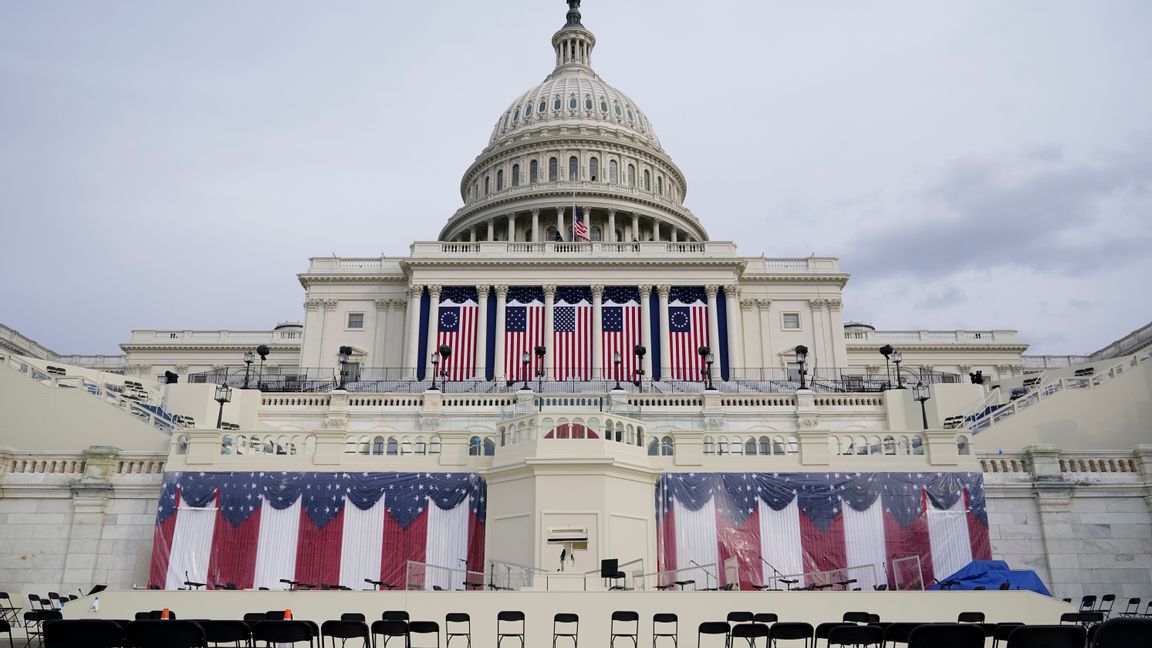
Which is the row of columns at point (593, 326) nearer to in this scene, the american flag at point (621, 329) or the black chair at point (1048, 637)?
the american flag at point (621, 329)

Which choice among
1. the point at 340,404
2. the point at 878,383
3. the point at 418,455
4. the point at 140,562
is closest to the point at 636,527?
the point at 418,455

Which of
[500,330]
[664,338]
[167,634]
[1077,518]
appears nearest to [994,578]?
[1077,518]

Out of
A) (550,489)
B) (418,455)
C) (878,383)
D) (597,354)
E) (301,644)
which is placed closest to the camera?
(301,644)

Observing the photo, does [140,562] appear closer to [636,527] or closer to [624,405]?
[636,527]

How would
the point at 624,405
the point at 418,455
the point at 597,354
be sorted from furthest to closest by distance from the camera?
the point at 597,354
the point at 624,405
the point at 418,455

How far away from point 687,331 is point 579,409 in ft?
116

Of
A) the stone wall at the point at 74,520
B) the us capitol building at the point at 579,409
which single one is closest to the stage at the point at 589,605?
the us capitol building at the point at 579,409

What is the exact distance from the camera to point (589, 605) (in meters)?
17.7

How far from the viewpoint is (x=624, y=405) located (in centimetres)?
3881

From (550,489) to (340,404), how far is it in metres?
19.3

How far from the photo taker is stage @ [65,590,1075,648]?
1761 cm

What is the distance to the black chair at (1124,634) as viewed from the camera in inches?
383

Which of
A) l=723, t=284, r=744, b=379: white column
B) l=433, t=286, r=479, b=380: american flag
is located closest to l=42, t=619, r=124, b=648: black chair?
l=433, t=286, r=479, b=380: american flag

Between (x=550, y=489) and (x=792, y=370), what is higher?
(x=792, y=370)
